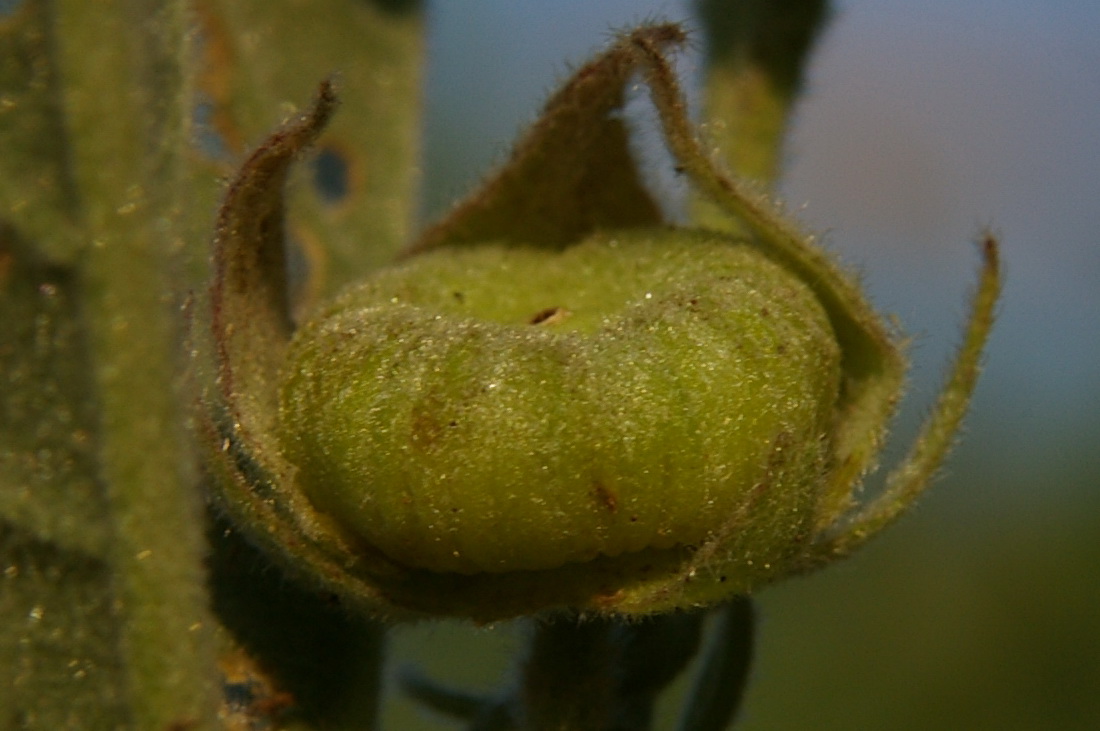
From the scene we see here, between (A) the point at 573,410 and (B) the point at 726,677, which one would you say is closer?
(A) the point at 573,410

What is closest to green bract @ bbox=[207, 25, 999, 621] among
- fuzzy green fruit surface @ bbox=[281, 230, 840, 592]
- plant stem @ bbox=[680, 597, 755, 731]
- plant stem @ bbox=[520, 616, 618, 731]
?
fuzzy green fruit surface @ bbox=[281, 230, 840, 592]

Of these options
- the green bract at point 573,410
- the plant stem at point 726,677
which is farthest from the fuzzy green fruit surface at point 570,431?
the plant stem at point 726,677

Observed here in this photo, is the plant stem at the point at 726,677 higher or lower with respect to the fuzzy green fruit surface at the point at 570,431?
lower

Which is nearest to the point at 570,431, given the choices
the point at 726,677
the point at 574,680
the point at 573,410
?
the point at 573,410

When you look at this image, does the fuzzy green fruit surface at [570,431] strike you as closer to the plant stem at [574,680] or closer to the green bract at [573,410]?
the green bract at [573,410]

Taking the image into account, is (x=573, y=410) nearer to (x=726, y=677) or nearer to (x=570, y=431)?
(x=570, y=431)

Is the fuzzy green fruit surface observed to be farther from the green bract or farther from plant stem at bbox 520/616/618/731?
plant stem at bbox 520/616/618/731

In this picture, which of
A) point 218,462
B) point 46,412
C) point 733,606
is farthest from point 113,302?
point 733,606
